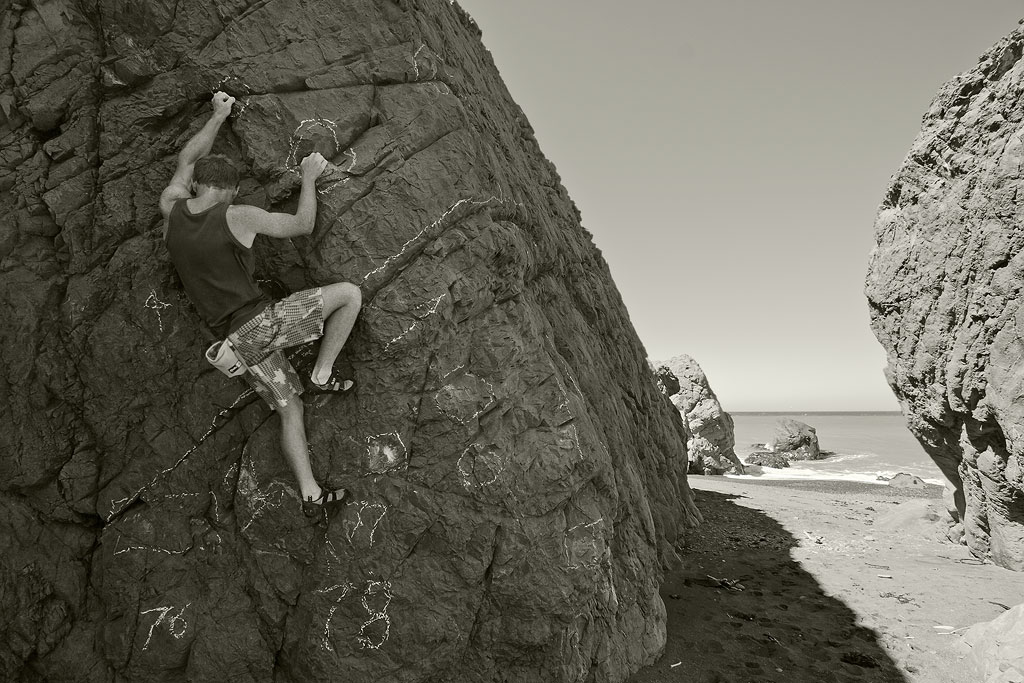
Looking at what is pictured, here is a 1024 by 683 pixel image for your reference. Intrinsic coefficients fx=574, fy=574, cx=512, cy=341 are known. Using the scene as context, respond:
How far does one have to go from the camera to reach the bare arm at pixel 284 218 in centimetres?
410

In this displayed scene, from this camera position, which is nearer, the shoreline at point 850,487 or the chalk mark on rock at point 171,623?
the chalk mark on rock at point 171,623

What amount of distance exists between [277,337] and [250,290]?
1.34 feet

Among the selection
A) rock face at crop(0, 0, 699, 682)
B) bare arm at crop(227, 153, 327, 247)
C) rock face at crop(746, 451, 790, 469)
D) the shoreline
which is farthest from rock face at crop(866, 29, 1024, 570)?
rock face at crop(746, 451, 790, 469)

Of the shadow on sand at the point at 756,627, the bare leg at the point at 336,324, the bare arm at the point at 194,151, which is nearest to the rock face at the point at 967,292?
the shadow on sand at the point at 756,627

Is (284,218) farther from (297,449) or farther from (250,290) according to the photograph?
(297,449)

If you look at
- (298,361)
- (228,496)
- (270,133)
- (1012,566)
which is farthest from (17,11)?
(1012,566)

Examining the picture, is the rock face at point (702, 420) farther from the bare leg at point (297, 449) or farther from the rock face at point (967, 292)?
the bare leg at point (297, 449)

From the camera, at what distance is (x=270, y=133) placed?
456 cm

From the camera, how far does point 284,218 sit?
421 cm

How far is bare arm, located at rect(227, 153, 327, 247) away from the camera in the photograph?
410 cm

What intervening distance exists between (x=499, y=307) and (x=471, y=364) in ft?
2.00

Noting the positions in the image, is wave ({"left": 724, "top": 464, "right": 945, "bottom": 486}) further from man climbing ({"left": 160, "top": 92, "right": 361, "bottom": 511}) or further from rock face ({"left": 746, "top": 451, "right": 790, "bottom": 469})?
man climbing ({"left": 160, "top": 92, "right": 361, "bottom": 511})

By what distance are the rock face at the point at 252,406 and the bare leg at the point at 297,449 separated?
233 mm

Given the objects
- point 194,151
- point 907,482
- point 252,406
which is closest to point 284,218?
point 194,151
